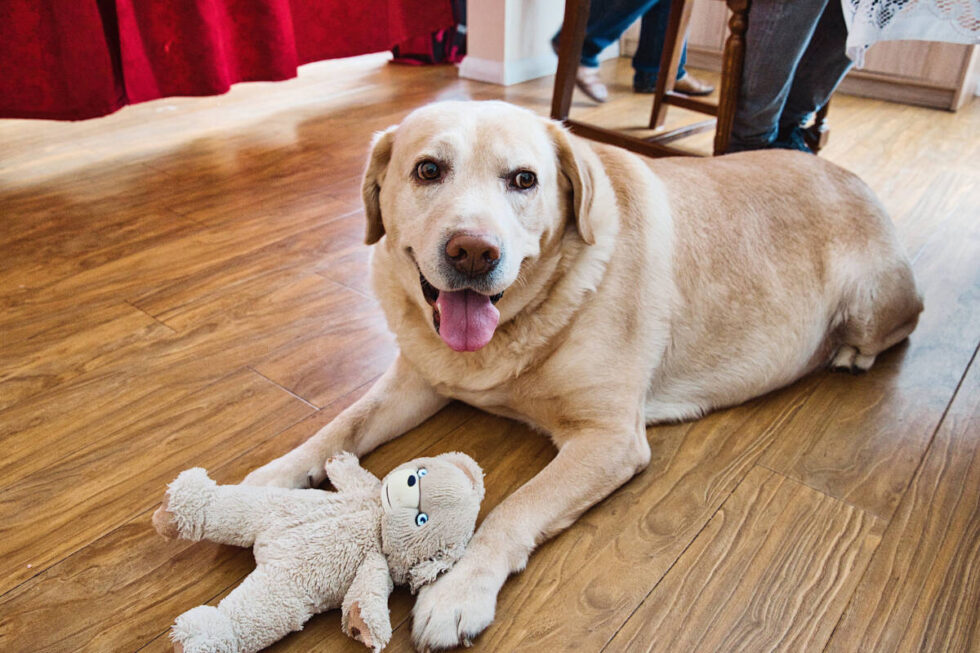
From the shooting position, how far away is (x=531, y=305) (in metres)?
1.49

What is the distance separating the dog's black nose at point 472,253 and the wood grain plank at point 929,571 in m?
0.86

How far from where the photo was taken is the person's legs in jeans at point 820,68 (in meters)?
2.70

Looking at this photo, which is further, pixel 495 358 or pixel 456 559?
pixel 495 358

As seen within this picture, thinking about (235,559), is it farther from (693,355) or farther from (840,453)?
(840,453)

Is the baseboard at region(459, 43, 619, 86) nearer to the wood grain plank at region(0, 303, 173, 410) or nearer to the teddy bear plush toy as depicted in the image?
the wood grain plank at region(0, 303, 173, 410)

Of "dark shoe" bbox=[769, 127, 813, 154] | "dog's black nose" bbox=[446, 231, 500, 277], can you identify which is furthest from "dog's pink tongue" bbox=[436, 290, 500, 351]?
"dark shoe" bbox=[769, 127, 813, 154]

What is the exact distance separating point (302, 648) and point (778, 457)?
1078 millimetres

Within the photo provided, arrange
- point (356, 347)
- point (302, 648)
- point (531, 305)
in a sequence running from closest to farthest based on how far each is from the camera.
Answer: point (302, 648) < point (531, 305) < point (356, 347)

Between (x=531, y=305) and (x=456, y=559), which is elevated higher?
(x=531, y=305)

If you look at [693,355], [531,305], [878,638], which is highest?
[531,305]

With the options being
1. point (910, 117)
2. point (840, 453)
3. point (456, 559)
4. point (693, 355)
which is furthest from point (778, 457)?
point (910, 117)

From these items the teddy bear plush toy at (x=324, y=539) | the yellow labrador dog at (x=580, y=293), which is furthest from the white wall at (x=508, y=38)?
the teddy bear plush toy at (x=324, y=539)

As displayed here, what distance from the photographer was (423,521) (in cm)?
117

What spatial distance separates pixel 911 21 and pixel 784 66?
0.45m
